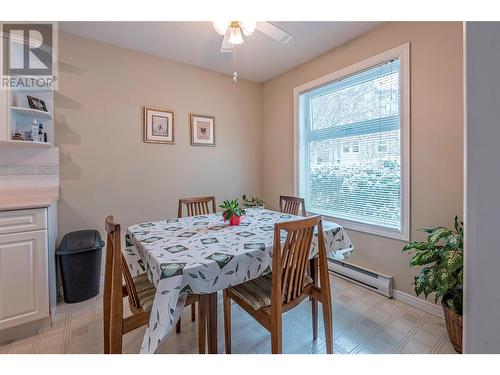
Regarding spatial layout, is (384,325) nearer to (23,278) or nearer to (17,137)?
(23,278)

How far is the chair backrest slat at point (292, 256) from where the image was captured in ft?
3.79

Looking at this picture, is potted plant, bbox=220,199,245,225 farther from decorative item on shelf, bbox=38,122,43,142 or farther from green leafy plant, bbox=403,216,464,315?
decorative item on shelf, bbox=38,122,43,142

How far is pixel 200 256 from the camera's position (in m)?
1.15

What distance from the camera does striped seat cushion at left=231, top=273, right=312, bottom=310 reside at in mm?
1253

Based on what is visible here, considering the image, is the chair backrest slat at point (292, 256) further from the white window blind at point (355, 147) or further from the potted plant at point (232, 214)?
the white window blind at point (355, 147)

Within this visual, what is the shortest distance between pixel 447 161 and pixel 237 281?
70.6 inches

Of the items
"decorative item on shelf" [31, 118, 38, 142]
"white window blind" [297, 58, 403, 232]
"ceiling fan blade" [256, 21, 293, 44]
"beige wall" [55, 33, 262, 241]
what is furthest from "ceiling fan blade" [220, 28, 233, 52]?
"decorative item on shelf" [31, 118, 38, 142]

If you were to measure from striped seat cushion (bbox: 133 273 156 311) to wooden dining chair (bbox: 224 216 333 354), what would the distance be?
17.2 inches

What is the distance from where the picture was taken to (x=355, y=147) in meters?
2.41
